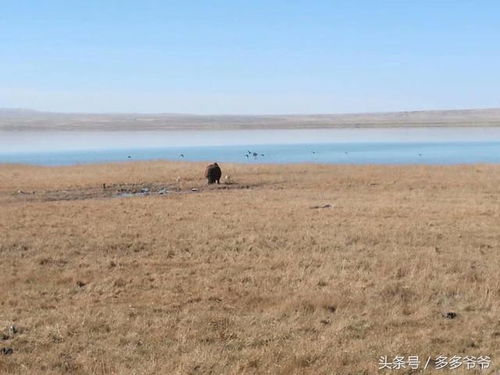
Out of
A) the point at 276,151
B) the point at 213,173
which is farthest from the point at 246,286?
the point at 276,151

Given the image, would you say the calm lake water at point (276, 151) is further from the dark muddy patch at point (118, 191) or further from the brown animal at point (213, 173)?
the dark muddy patch at point (118, 191)

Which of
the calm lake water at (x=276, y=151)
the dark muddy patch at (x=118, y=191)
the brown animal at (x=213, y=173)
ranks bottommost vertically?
the calm lake water at (x=276, y=151)

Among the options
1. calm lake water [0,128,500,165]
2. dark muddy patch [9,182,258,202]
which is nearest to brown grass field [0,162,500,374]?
dark muddy patch [9,182,258,202]

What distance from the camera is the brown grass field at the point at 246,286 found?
25.1 feet

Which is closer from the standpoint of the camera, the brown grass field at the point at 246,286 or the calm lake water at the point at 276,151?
the brown grass field at the point at 246,286

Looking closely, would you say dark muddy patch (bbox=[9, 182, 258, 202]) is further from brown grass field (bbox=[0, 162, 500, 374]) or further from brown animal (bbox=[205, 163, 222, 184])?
brown grass field (bbox=[0, 162, 500, 374])

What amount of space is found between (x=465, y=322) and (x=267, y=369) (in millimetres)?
3369

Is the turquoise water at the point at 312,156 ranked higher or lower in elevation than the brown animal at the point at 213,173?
lower

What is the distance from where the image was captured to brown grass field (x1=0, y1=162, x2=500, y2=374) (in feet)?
25.1

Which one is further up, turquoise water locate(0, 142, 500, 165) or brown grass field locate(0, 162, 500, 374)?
brown grass field locate(0, 162, 500, 374)

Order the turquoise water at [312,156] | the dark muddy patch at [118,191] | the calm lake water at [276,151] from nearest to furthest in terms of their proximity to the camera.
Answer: the dark muddy patch at [118,191], the turquoise water at [312,156], the calm lake water at [276,151]

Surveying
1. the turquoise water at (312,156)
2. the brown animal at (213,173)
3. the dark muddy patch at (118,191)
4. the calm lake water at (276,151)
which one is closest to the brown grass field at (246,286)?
the dark muddy patch at (118,191)

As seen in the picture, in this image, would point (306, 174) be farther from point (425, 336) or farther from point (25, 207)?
point (425, 336)

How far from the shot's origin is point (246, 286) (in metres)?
11.3
